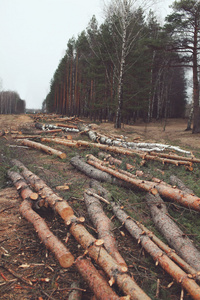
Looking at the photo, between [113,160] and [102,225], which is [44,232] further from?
[113,160]

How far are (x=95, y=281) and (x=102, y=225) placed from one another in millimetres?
1206

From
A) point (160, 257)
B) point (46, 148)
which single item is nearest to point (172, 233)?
point (160, 257)

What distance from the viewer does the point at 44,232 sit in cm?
317

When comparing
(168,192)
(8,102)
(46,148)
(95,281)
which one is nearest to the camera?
(95,281)

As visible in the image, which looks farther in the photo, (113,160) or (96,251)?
(113,160)

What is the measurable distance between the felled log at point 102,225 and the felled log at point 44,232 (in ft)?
2.07

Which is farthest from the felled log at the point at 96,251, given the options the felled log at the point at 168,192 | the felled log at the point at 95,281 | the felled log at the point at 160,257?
the felled log at the point at 168,192

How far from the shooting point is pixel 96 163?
6.81 meters

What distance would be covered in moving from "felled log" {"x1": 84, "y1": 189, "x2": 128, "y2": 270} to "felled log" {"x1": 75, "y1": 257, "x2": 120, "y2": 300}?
0.44 metres

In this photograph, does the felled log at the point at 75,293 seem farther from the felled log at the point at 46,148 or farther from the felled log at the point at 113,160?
the felled log at the point at 46,148

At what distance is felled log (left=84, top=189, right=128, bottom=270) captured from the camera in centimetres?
282

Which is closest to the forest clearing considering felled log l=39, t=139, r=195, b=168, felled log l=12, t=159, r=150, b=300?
felled log l=12, t=159, r=150, b=300

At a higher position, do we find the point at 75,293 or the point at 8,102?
the point at 8,102

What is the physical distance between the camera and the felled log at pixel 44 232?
8.83ft
